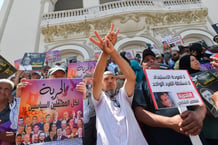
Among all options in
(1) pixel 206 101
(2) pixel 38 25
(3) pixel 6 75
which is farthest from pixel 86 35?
(1) pixel 206 101

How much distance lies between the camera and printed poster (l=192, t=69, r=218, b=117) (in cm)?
131

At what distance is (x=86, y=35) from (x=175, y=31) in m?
5.06

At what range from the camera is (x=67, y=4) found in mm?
10195

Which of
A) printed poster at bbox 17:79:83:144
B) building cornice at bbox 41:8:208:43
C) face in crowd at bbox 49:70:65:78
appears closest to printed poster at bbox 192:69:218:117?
printed poster at bbox 17:79:83:144

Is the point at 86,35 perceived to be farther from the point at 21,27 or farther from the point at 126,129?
the point at 126,129

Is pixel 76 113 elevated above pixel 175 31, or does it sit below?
below

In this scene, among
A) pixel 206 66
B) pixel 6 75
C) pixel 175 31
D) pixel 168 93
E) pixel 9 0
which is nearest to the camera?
pixel 168 93

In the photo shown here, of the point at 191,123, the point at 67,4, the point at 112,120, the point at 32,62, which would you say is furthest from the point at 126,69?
the point at 67,4

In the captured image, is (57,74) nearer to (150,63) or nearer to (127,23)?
(150,63)

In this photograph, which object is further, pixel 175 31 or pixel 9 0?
pixel 9 0

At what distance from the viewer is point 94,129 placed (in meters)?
1.57

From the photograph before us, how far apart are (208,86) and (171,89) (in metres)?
0.51

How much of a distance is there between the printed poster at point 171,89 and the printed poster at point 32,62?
348cm

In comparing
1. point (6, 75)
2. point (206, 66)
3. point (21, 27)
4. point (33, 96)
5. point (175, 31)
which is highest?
point (21, 27)
